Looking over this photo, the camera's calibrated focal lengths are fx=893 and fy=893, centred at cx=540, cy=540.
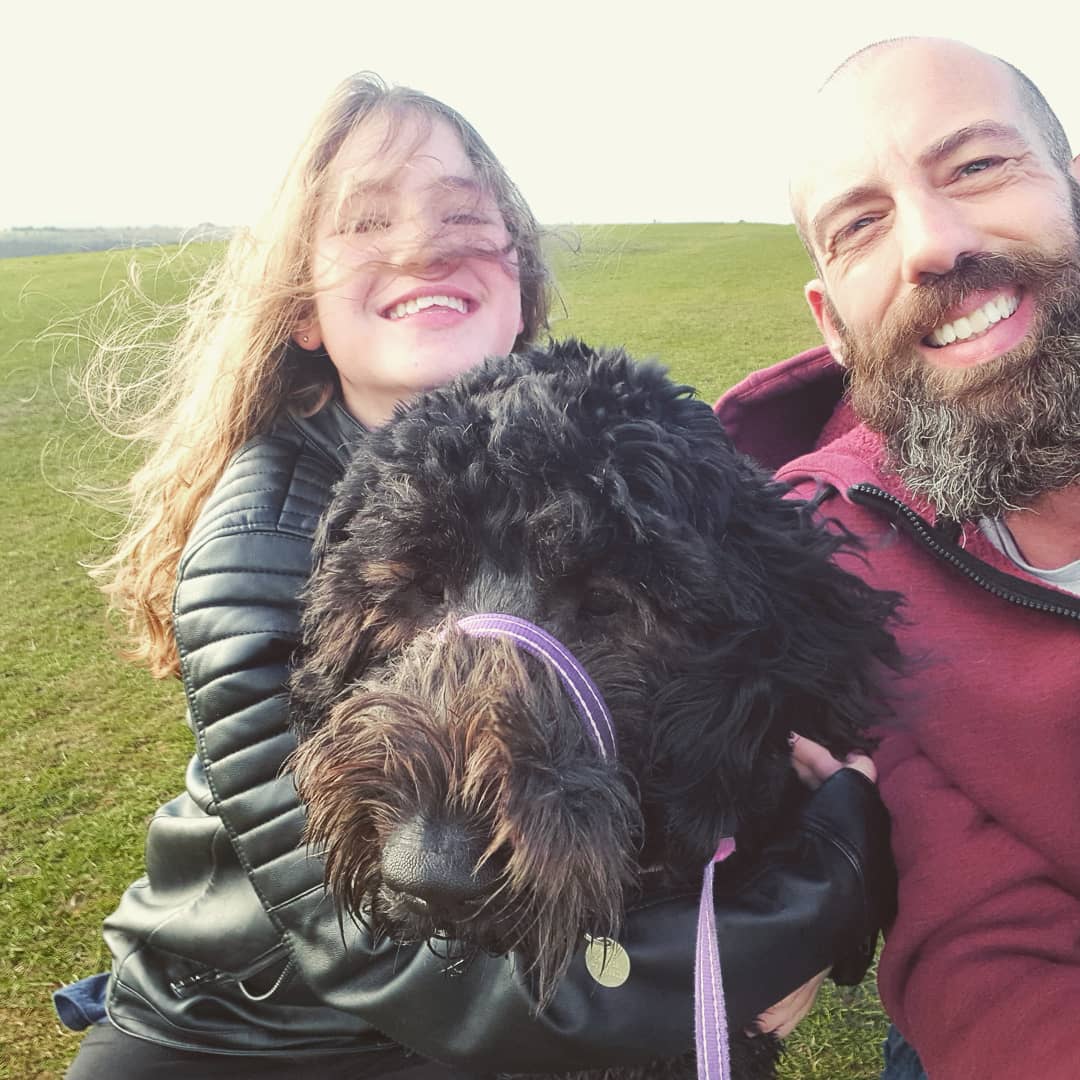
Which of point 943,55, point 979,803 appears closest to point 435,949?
point 979,803

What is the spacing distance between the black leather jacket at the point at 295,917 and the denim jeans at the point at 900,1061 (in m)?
0.97

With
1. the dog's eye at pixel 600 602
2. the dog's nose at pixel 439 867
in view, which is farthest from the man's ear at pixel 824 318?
the dog's nose at pixel 439 867

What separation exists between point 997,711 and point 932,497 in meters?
0.67

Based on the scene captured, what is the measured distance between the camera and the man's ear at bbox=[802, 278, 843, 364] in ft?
10.5

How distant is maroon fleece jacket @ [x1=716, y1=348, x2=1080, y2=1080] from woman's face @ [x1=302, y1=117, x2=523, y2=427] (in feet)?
4.39

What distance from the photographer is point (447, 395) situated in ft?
6.09

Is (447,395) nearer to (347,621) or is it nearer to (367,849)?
(347,621)

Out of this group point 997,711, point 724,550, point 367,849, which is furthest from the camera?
point 997,711

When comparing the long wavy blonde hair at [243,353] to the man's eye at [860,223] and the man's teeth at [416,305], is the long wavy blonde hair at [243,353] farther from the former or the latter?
the man's eye at [860,223]

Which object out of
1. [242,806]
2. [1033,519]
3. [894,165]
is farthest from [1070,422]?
[242,806]

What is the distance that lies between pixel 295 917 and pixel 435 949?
359 mm

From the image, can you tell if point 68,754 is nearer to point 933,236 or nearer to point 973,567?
point 973,567

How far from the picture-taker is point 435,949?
1.72 m

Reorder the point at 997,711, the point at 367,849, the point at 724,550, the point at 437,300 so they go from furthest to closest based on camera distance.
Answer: the point at 437,300, the point at 997,711, the point at 724,550, the point at 367,849
